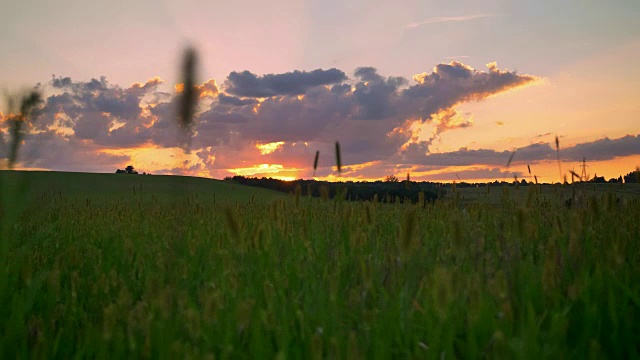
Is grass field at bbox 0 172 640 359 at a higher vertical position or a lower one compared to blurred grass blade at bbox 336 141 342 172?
lower

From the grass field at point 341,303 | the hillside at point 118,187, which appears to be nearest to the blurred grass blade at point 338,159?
the grass field at point 341,303

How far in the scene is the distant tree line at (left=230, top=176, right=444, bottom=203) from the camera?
5186 mm

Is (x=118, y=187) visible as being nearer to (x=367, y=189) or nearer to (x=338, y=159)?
(x=367, y=189)

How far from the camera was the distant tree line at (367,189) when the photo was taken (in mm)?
5186

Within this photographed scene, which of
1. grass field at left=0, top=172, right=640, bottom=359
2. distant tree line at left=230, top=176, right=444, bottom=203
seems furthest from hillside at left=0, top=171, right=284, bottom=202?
grass field at left=0, top=172, right=640, bottom=359

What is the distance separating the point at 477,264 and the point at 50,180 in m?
35.0

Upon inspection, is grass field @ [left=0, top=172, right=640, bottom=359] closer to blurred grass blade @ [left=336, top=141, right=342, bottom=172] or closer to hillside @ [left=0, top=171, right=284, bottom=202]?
blurred grass blade @ [left=336, top=141, right=342, bottom=172]

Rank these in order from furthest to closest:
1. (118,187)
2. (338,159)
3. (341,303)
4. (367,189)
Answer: (118,187) → (367,189) → (338,159) → (341,303)

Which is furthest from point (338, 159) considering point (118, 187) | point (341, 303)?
point (118, 187)

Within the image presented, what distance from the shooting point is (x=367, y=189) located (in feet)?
82.6

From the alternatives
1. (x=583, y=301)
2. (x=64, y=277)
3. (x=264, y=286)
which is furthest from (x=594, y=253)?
(x=64, y=277)

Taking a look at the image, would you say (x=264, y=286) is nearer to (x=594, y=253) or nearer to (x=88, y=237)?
(x=594, y=253)

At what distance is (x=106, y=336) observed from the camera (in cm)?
201

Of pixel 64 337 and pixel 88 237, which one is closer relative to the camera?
pixel 64 337
